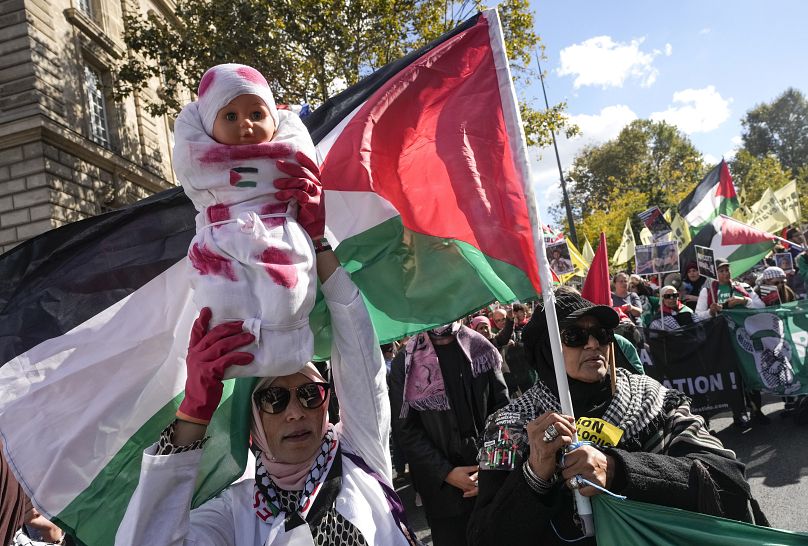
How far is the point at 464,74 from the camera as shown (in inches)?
108

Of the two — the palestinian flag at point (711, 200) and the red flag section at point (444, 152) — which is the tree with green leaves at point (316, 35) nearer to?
the palestinian flag at point (711, 200)

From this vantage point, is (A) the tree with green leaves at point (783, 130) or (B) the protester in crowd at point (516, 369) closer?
(B) the protester in crowd at point (516, 369)

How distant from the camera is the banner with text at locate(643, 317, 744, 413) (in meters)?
7.86

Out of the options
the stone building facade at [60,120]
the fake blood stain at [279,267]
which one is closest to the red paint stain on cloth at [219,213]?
the fake blood stain at [279,267]

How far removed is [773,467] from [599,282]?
196 inches

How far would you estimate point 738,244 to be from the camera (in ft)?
33.4

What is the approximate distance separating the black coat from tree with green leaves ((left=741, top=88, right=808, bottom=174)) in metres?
81.3

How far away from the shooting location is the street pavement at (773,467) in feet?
17.0

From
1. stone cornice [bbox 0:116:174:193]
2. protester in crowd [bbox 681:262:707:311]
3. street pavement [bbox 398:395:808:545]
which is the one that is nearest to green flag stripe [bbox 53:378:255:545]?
street pavement [bbox 398:395:808:545]

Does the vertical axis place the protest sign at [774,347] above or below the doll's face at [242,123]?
below

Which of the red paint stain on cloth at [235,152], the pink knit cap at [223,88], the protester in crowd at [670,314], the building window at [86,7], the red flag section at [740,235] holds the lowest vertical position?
the protester in crowd at [670,314]

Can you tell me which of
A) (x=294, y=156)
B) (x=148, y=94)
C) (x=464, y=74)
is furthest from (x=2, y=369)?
(x=148, y=94)

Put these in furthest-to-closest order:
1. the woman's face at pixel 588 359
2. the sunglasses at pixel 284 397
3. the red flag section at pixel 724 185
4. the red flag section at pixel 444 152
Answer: the red flag section at pixel 724 185 < the red flag section at pixel 444 152 < the woman's face at pixel 588 359 < the sunglasses at pixel 284 397

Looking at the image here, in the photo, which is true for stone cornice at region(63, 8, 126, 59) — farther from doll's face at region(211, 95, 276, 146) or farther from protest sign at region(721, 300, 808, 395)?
doll's face at region(211, 95, 276, 146)
